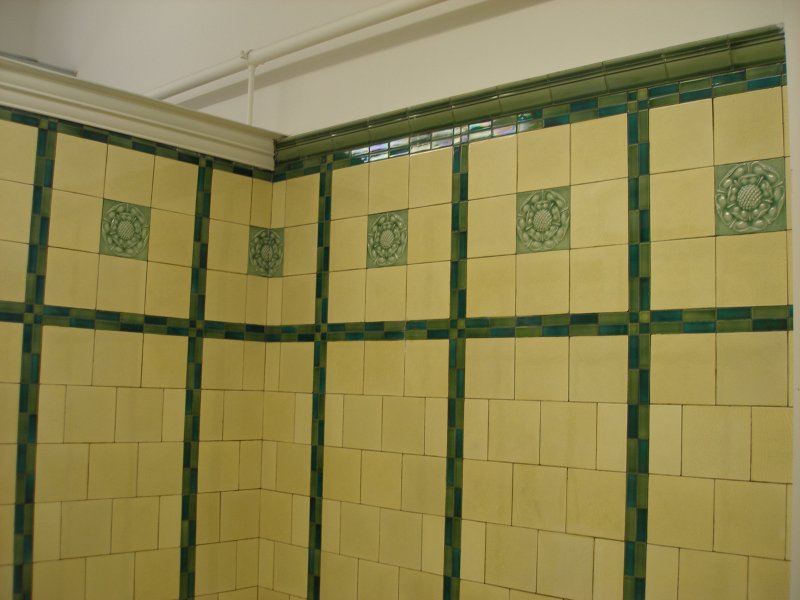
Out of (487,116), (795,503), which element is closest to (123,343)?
(487,116)

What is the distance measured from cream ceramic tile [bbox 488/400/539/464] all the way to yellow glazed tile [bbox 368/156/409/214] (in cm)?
72

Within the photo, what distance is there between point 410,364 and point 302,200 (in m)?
0.78

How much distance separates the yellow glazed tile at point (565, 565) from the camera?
220cm

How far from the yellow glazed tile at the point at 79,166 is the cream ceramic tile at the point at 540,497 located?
1.52 m

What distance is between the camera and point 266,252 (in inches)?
123

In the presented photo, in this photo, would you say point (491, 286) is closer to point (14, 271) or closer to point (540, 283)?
point (540, 283)

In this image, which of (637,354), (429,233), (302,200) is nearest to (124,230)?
(302,200)

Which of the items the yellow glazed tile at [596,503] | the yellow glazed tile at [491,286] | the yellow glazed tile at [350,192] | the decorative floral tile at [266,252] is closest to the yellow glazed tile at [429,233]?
the yellow glazed tile at [491,286]

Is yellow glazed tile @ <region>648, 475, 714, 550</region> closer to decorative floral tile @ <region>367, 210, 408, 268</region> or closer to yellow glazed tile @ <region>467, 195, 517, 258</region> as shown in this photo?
yellow glazed tile @ <region>467, 195, 517, 258</region>

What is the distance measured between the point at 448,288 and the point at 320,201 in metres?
0.66

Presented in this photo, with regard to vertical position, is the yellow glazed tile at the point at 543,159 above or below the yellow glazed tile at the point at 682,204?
above

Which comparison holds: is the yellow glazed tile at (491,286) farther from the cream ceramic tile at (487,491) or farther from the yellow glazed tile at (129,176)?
the yellow glazed tile at (129,176)

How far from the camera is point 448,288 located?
2566 millimetres

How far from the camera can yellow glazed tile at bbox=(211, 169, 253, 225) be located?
9.83 ft
